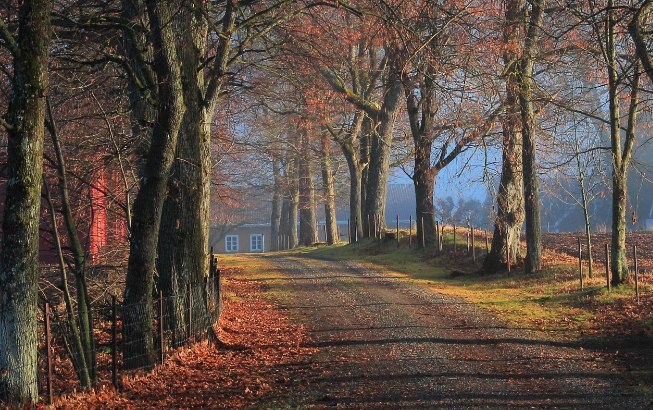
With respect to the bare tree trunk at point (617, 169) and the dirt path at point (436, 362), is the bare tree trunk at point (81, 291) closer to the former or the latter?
the dirt path at point (436, 362)

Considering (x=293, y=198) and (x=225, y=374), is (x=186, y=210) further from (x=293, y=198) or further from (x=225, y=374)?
(x=293, y=198)

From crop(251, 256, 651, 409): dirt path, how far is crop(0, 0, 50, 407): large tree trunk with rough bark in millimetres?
2959

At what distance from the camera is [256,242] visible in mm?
81375

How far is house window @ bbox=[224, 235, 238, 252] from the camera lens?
80.9m

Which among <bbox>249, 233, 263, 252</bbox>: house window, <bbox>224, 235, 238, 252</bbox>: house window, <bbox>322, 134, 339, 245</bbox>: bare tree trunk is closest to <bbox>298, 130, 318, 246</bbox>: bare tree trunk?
<bbox>322, 134, 339, 245</bbox>: bare tree trunk

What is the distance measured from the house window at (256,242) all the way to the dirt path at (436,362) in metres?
62.3

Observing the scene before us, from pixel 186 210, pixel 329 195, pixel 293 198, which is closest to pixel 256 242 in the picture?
pixel 293 198

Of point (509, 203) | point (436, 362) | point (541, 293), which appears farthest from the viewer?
point (509, 203)

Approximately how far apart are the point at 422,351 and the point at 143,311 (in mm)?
4196

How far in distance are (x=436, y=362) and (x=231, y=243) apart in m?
70.8

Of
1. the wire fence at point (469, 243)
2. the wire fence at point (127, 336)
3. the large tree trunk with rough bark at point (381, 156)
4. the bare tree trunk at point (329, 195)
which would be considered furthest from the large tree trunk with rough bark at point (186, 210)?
the bare tree trunk at point (329, 195)

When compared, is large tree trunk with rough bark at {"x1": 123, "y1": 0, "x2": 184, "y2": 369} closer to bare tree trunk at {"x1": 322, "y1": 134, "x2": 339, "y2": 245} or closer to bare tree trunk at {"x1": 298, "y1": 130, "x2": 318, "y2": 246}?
bare tree trunk at {"x1": 322, "y1": 134, "x2": 339, "y2": 245}

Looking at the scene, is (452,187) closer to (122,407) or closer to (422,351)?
(422,351)

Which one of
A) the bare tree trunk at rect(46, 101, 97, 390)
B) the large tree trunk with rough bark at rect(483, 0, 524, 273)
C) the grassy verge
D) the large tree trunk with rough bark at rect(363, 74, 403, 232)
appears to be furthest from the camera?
the large tree trunk with rough bark at rect(363, 74, 403, 232)
